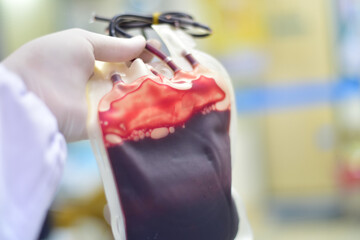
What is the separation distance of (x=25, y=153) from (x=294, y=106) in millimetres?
2290

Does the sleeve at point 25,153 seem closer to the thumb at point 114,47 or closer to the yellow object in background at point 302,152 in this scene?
the thumb at point 114,47

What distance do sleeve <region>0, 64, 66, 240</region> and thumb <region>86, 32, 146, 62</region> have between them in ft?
0.27

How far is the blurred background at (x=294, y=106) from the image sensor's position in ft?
8.04

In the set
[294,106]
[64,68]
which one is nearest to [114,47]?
[64,68]

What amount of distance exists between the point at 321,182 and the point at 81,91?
231 cm

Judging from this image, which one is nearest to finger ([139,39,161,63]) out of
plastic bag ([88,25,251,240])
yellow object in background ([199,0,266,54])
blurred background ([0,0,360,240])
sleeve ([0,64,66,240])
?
plastic bag ([88,25,251,240])

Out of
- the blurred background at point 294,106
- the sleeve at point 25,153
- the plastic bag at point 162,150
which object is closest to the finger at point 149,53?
the plastic bag at point 162,150

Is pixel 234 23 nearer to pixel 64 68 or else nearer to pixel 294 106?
pixel 294 106

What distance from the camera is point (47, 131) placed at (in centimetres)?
40

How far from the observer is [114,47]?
46 centimetres

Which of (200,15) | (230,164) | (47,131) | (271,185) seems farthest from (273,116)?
(47,131)

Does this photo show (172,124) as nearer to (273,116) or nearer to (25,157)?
(25,157)

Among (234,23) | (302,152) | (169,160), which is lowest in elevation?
(302,152)

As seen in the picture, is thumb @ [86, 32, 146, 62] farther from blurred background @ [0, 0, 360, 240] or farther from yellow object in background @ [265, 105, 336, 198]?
yellow object in background @ [265, 105, 336, 198]
